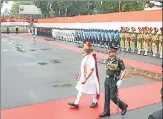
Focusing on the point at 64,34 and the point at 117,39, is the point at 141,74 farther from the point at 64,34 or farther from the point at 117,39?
the point at 64,34

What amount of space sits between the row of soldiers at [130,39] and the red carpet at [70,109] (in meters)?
8.12

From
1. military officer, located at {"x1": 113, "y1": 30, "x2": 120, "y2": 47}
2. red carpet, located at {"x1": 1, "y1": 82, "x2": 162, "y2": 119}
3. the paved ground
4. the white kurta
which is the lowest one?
red carpet, located at {"x1": 1, "y1": 82, "x2": 162, "y2": 119}

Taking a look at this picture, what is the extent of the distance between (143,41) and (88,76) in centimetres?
Result: 1218

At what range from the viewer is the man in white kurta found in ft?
24.5

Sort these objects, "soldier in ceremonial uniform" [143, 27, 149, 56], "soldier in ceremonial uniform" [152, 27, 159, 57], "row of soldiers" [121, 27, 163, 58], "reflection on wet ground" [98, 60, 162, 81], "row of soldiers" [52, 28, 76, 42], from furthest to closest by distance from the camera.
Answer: "row of soldiers" [52, 28, 76, 42] < "soldier in ceremonial uniform" [143, 27, 149, 56] < "row of soldiers" [121, 27, 163, 58] < "soldier in ceremonial uniform" [152, 27, 159, 57] < "reflection on wet ground" [98, 60, 162, 81]

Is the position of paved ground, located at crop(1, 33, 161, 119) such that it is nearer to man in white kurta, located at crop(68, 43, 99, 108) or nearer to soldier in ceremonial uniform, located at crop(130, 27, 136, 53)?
man in white kurta, located at crop(68, 43, 99, 108)

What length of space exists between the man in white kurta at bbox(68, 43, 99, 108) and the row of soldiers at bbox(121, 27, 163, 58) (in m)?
8.92

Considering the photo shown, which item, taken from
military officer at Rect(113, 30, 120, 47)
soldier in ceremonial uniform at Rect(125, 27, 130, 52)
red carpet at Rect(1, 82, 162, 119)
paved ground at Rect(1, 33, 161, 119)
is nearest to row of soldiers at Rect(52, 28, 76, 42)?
military officer at Rect(113, 30, 120, 47)

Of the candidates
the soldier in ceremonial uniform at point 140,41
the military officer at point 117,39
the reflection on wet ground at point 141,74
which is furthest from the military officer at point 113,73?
the military officer at point 117,39

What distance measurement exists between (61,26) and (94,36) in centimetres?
1266

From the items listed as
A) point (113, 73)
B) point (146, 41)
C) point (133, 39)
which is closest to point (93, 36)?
point (133, 39)

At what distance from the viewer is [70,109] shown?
777 centimetres

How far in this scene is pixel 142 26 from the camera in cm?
2005

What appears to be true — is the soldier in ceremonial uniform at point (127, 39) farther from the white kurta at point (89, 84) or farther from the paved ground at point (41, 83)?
the white kurta at point (89, 84)
